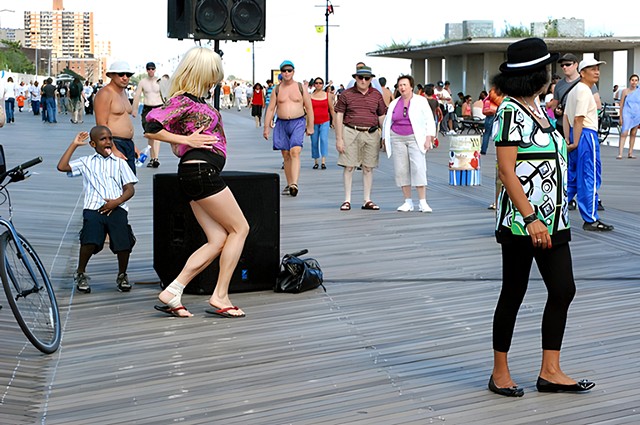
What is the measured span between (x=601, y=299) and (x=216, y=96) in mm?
4547

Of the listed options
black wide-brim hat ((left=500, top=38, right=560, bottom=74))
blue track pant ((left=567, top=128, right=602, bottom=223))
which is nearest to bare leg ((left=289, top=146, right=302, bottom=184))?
blue track pant ((left=567, top=128, right=602, bottom=223))

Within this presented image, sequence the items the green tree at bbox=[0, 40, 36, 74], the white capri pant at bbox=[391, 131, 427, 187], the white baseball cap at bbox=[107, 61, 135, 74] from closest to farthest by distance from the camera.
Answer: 1. the white baseball cap at bbox=[107, 61, 135, 74]
2. the white capri pant at bbox=[391, 131, 427, 187]
3. the green tree at bbox=[0, 40, 36, 74]

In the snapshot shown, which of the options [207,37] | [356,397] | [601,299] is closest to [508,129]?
[356,397]

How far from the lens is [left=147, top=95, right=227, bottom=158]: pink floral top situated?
7.42 metres

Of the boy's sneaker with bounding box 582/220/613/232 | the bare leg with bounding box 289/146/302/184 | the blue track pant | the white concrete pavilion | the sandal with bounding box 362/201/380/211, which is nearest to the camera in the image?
the blue track pant

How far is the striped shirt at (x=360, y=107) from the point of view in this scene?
1398 centimetres

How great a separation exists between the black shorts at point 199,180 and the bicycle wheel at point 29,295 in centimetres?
109

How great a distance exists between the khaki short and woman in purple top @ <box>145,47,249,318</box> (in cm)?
652

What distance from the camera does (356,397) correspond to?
5660 mm

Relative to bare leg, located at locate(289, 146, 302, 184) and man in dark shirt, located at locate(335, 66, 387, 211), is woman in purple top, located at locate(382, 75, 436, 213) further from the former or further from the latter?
bare leg, located at locate(289, 146, 302, 184)

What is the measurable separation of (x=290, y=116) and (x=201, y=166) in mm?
8530

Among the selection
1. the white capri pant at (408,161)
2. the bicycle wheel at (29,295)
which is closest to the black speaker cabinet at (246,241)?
the bicycle wheel at (29,295)

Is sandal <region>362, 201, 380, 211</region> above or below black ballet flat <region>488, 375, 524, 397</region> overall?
above

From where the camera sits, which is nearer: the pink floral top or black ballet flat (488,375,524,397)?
black ballet flat (488,375,524,397)
